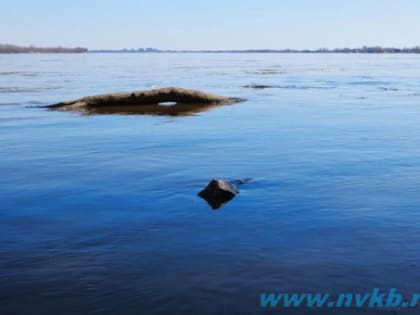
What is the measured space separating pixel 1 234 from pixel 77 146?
25.6 feet

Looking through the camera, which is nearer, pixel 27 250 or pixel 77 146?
pixel 27 250

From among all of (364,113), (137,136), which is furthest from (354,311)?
(364,113)

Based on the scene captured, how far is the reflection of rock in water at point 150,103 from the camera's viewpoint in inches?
971

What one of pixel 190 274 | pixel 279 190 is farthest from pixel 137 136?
pixel 190 274

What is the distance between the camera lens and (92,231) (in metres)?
7.39

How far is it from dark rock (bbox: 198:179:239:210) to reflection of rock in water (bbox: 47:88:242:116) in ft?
49.4

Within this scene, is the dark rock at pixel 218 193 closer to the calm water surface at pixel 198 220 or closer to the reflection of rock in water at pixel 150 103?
the calm water surface at pixel 198 220

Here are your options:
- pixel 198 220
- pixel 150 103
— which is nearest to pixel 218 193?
pixel 198 220

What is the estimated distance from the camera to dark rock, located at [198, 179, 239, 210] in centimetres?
895

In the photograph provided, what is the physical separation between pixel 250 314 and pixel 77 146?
10.8 meters

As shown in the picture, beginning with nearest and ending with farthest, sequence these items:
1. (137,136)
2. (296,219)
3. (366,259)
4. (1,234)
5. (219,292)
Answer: (219,292) < (366,259) < (1,234) < (296,219) < (137,136)

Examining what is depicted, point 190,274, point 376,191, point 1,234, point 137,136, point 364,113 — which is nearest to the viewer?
point 190,274

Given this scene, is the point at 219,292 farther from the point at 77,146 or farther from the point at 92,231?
the point at 77,146

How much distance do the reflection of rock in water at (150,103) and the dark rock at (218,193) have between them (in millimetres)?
15055
